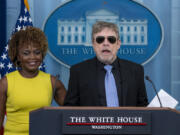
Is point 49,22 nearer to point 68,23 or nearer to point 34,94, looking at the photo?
point 68,23

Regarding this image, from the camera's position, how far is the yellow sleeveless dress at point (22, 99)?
1740mm

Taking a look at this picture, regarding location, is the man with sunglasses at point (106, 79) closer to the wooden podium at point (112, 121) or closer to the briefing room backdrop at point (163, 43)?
the wooden podium at point (112, 121)

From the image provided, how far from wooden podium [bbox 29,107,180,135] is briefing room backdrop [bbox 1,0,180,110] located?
6.51ft

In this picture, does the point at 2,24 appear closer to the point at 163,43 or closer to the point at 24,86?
the point at 24,86

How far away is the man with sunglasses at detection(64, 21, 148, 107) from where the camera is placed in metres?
1.48

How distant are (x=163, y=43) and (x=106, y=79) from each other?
5.43ft

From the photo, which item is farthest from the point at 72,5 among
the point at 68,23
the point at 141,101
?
the point at 141,101

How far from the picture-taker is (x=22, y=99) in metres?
1.75

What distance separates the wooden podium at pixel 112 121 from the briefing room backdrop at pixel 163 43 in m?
1.99

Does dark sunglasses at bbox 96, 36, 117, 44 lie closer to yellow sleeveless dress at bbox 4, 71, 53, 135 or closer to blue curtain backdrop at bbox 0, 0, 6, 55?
yellow sleeveless dress at bbox 4, 71, 53, 135

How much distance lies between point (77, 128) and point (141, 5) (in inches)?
84.4

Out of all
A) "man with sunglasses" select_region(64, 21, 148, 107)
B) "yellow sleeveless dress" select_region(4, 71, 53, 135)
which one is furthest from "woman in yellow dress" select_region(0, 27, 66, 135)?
"man with sunglasses" select_region(64, 21, 148, 107)

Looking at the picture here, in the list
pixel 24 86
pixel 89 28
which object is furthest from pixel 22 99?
pixel 89 28

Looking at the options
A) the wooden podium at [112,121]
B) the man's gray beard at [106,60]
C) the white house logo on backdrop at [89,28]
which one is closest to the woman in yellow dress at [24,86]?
the man's gray beard at [106,60]
